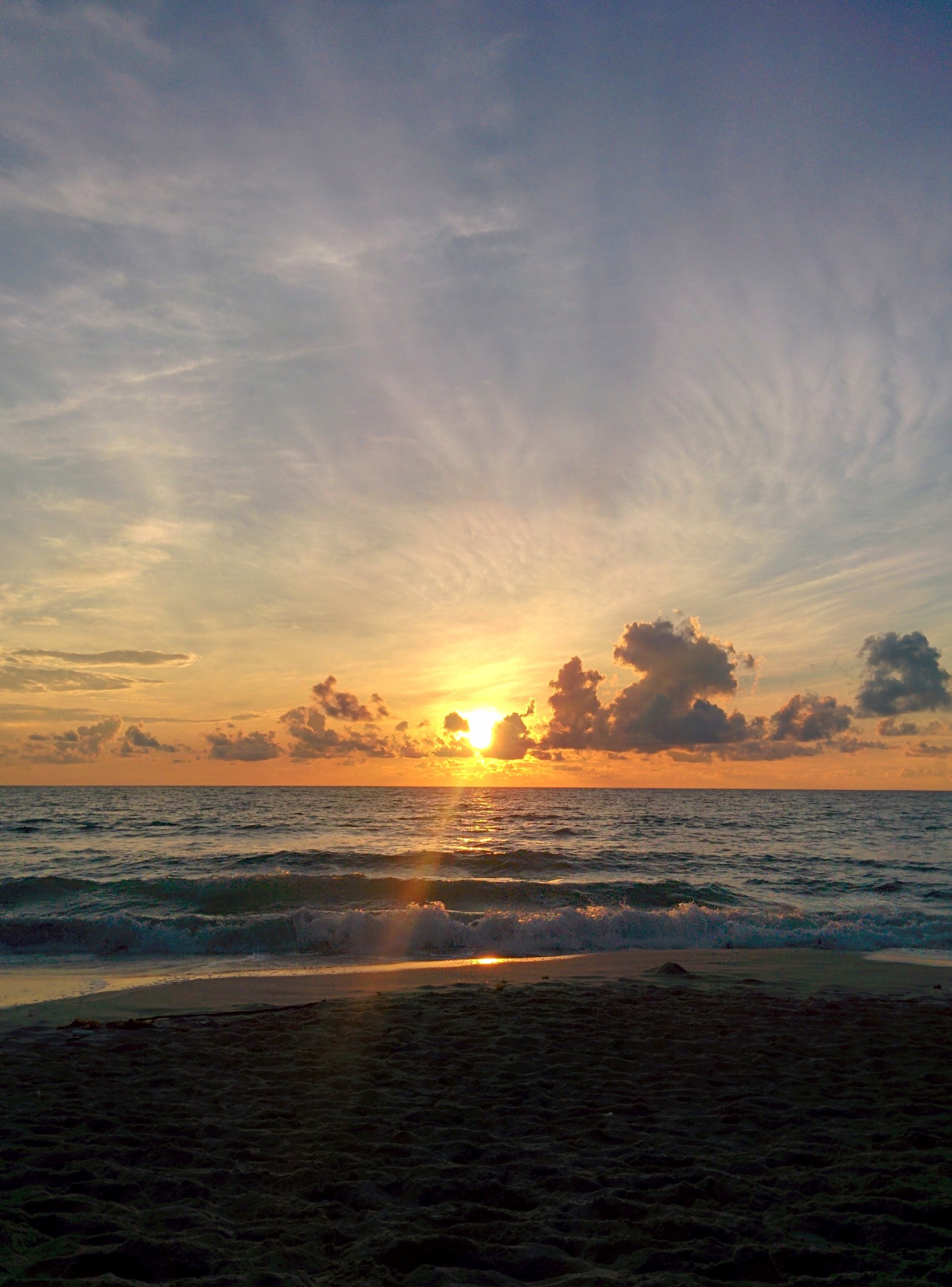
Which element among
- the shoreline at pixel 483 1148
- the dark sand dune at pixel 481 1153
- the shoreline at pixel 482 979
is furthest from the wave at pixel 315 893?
the dark sand dune at pixel 481 1153

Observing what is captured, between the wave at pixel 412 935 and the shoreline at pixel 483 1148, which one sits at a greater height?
the shoreline at pixel 483 1148

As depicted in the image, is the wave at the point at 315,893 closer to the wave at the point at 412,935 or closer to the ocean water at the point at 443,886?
the ocean water at the point at 443,886

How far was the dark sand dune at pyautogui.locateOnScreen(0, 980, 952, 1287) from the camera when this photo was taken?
4.46 meters

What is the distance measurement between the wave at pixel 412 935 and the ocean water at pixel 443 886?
5 cm

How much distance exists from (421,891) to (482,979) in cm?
1347

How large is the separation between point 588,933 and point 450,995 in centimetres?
855

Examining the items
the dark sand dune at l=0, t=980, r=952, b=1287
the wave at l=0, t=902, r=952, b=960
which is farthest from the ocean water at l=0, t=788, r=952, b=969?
the dark sand dune at l=0, t=980, r=952, b=1287

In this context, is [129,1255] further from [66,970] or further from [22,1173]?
[66,970]

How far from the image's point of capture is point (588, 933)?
1956 cm

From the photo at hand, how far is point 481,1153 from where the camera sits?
6039mm

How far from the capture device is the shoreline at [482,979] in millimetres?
11570

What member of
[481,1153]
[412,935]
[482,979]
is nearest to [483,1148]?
[481,1153]

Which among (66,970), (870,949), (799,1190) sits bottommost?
(870,949)

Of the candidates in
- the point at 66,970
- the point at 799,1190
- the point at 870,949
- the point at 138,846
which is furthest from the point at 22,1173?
the point at 138,846
